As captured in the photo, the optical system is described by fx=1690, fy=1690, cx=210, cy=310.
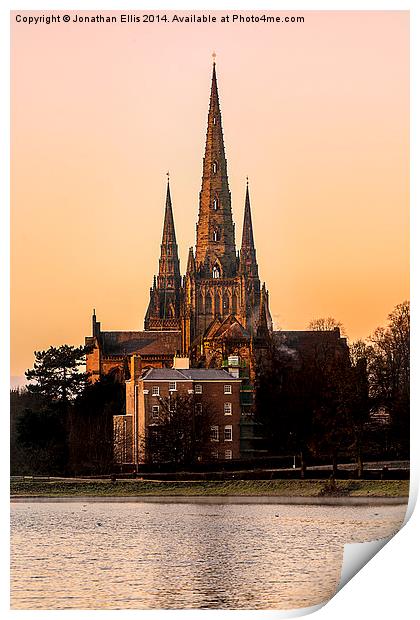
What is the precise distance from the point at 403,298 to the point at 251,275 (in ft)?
2.92

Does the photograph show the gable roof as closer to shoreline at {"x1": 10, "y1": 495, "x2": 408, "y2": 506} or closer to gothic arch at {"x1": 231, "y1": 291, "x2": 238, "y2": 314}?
gothic arch at {"x1": 231, "y1": 291, "x2": 238, "y2": 314}

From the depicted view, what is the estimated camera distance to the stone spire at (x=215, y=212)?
8.87m

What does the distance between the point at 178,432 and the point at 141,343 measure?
542 millimetres

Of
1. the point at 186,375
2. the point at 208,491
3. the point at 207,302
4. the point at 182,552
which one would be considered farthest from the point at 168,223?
the point at 182,552

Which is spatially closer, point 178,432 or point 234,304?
point 178,432

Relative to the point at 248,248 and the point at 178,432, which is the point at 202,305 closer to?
the point at 248,248

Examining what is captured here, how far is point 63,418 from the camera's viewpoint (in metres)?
9.05

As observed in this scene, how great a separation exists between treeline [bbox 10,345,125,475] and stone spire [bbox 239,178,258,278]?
0.92 metres

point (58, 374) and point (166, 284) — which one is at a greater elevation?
point (166, 284)

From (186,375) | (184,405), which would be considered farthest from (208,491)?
(186,375)

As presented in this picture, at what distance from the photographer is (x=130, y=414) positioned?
9211mm
